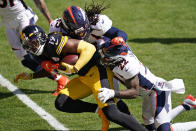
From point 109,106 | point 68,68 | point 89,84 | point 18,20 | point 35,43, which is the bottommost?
point 109,106

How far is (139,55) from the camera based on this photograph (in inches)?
334

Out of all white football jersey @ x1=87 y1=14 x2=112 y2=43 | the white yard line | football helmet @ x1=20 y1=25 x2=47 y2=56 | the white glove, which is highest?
football helmet @ x1=20 y1=25 x2=47 y2=56

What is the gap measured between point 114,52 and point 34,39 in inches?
38.3

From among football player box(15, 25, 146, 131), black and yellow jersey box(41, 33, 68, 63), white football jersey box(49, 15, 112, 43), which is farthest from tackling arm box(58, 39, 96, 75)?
white football jersey box(49, 15, 112, 43)

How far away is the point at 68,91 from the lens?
535cm

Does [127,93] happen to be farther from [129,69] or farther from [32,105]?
[32,105]

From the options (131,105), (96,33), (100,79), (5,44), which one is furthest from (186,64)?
(5,44)

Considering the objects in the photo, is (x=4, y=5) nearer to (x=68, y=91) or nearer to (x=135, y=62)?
(x=68, y=91)

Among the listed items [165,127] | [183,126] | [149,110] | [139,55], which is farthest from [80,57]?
[139,55]

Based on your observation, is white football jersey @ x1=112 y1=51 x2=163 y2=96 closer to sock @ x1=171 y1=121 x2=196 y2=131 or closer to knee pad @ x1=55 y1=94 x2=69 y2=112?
sock @ x1=171 y1=121 x2=196 y2=131

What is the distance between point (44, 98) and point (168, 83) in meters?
2.35

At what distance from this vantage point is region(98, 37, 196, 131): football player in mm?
4812

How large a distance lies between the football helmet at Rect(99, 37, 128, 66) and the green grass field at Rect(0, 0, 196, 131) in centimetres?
126

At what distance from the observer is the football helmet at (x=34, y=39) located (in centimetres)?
497
